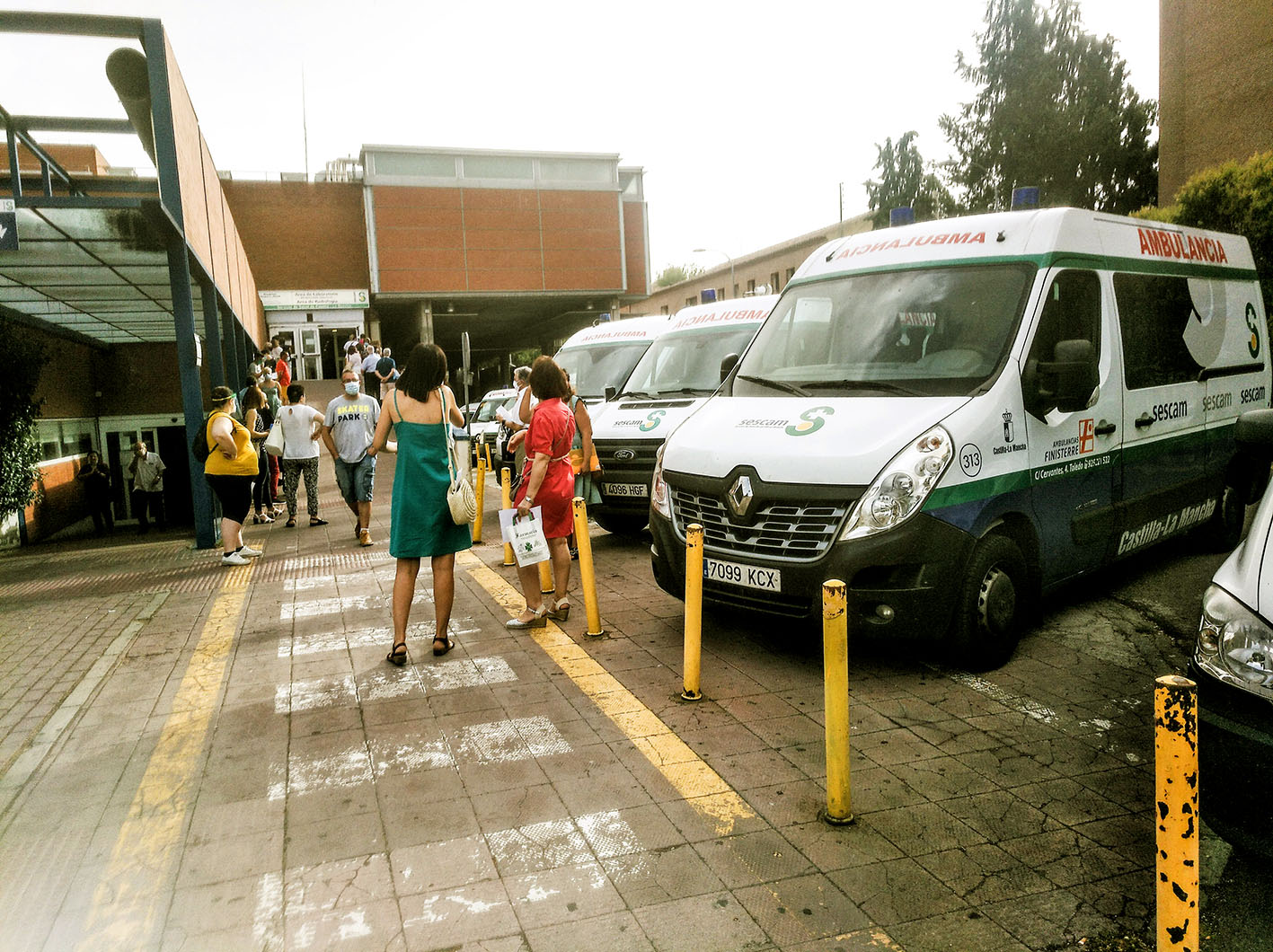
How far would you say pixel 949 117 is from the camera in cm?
3669

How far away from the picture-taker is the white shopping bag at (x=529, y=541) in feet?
18.5

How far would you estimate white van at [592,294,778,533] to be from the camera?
8.42 m

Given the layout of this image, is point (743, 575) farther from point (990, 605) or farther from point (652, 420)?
point (652, 420)

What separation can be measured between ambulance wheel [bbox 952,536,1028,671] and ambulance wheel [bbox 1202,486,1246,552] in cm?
318

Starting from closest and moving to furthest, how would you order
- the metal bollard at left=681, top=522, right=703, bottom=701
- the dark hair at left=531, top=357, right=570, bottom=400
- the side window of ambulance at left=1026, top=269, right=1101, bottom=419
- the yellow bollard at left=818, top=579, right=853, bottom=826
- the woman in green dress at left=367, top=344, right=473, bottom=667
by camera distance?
the yellow bollard at left=818, top=579, right=853, bottom=826 < the metal bollard at left=681, top=522, right=703, bottom=701 < the side window of ambulance at left=1026, top=269, right=1101, bottom=419 < the woman in green dress at left=367, top=344, right=473, bottom=667 < the dark hair at left=531, top=357, right=570, bottom=400

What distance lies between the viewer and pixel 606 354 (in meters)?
11.2

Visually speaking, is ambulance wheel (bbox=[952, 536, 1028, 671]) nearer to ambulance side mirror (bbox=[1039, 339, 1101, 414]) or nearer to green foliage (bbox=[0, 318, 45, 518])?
ambulance side mirror (bbox=[1039, 339, 1101, 414])

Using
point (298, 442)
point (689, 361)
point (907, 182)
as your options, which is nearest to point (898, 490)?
point (689, 361)

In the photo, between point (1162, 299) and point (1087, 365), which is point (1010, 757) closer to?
point (1087, 365)

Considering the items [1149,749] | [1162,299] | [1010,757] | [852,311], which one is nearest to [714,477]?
[852,311]

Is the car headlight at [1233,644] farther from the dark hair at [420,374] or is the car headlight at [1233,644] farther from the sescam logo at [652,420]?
the sescam logo at [652,420]

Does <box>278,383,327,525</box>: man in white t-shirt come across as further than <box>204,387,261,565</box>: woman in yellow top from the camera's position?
Yes

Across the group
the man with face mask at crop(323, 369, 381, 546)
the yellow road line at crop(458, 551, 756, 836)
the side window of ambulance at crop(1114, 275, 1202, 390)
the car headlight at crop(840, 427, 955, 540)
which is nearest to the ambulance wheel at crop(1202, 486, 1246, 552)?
the side window of ambulance at crop(1114, 275, 1202, 390)

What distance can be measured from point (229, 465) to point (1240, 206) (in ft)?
53.8
